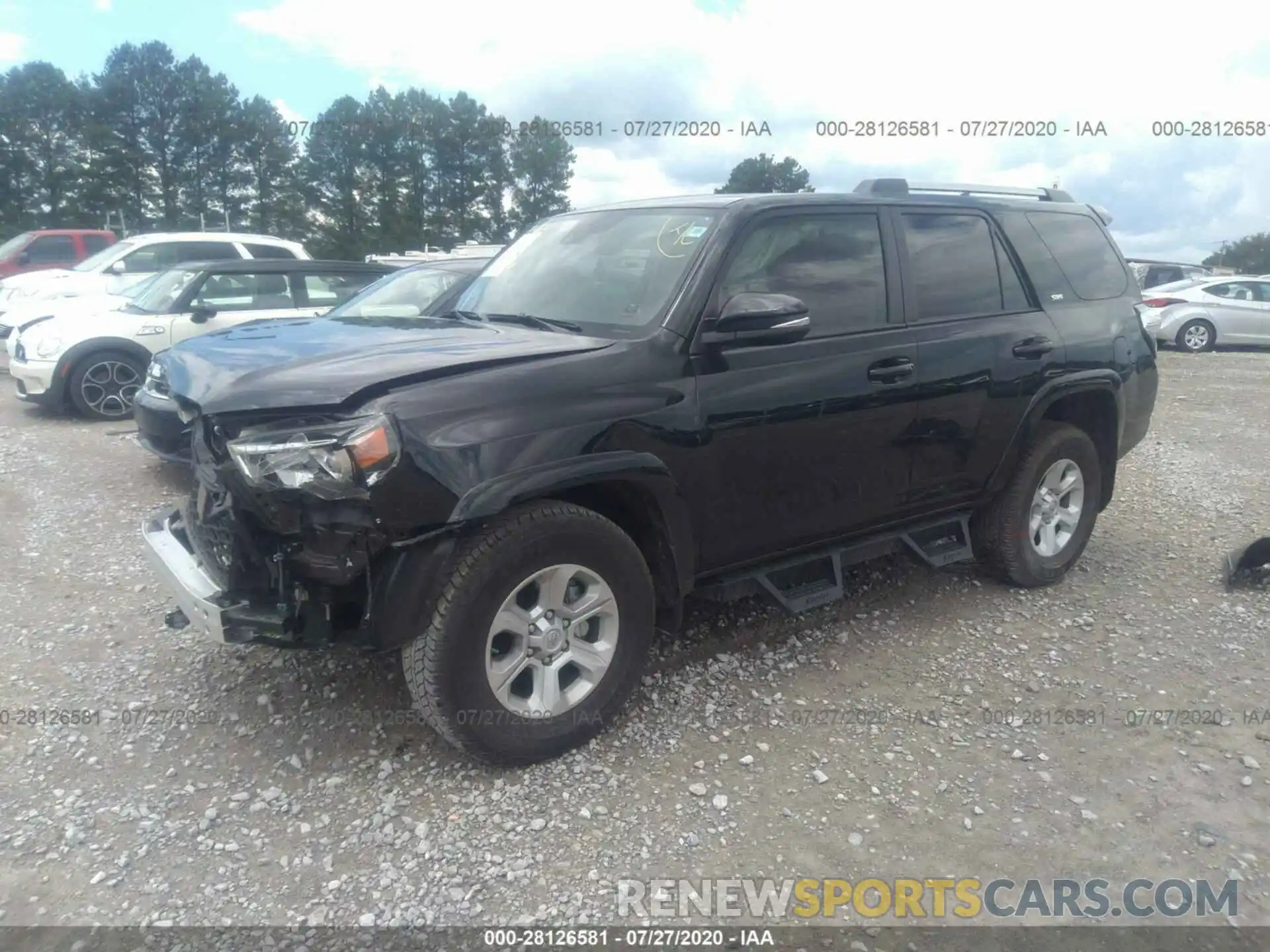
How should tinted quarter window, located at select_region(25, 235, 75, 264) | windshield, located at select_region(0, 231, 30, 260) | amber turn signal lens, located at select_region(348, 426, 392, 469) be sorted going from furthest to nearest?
1. tinted quarter window, located at select_region(25, 235, 75, 264)
2. windshield, located at select_region(0, 231, 30, 260)
3. amber turn signal lens, located at select_region(348, 426, 392, 469)

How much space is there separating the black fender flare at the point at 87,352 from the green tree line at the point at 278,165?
106 feet

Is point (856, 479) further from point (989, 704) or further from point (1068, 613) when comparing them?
point (1068, 613)

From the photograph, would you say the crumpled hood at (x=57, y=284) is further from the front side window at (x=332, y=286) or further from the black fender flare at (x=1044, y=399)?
the black fender flare at (x=1044, y=399)

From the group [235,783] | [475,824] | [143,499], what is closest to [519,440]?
[475,824]

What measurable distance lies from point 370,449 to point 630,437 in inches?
35.2

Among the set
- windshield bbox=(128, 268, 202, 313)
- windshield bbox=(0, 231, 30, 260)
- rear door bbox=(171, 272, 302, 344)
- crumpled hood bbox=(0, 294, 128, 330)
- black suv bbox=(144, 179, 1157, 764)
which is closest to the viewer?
black suv bbox=(144, 179, 1157, 764)

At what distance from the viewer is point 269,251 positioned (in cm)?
1260

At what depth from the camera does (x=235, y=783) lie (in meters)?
3.15

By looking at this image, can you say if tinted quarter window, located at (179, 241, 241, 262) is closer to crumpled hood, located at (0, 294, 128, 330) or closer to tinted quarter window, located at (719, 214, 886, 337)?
crumpled hood, located at (0, 294, 128, 330)

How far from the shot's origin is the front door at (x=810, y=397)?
355cm

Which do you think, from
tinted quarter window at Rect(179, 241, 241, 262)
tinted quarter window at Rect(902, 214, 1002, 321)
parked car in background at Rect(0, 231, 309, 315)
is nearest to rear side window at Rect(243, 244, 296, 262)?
parked car in background at Rect(0, 231, 309, 315)

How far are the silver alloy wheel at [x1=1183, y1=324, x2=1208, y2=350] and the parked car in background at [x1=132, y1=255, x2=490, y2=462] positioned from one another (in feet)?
48.2

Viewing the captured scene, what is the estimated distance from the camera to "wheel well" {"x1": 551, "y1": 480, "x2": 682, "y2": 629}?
330 centimetres

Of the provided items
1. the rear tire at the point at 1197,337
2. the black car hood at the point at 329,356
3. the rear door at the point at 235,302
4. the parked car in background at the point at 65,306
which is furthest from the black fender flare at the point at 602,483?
the rear tire at the point at 1197,337
